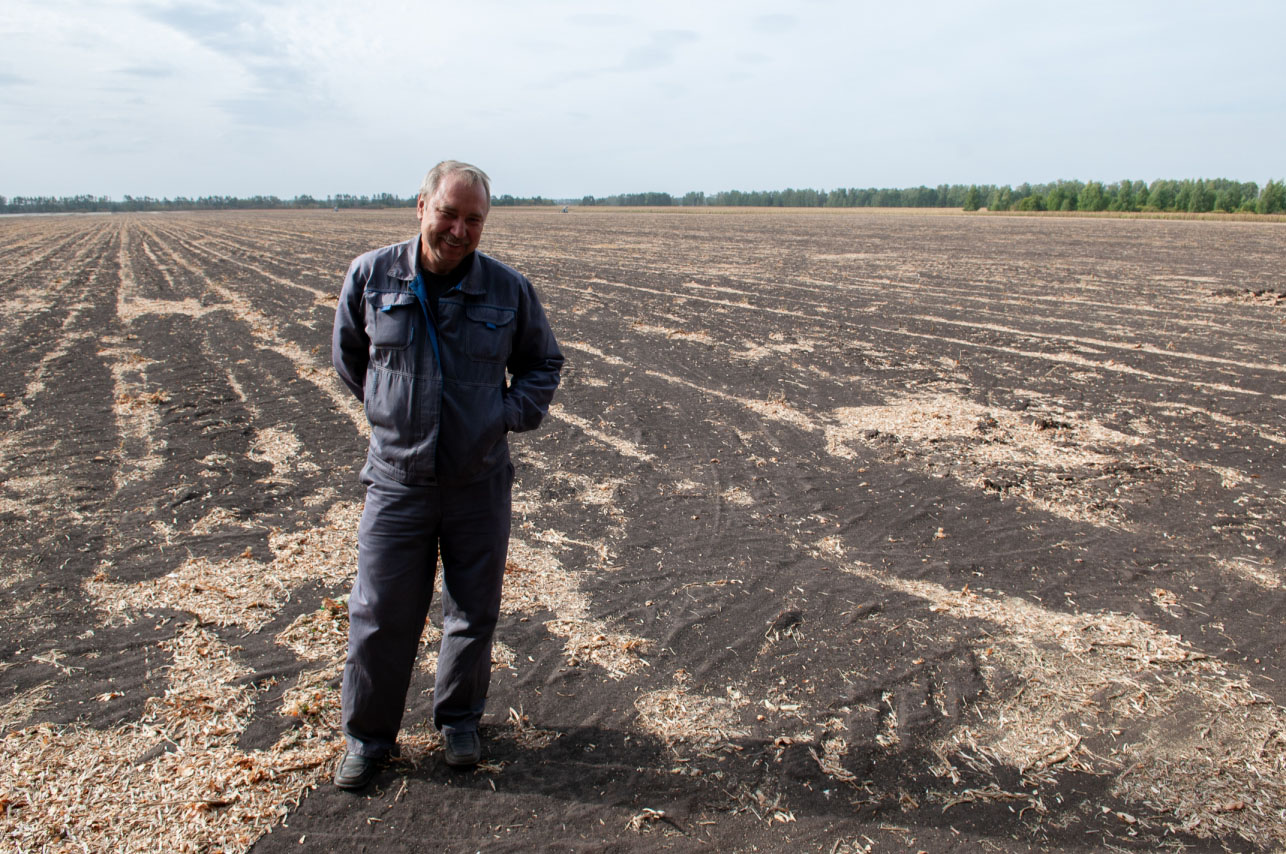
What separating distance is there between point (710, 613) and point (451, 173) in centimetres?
278

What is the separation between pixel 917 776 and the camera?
317cm

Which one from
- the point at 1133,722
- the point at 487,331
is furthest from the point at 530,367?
the point at 1133,722

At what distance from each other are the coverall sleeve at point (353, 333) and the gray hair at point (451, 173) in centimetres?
40

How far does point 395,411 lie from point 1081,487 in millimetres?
5694

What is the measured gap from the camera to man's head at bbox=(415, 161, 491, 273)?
2.73 m

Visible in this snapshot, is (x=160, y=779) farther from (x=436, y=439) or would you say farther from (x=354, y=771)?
(x=436, y=439)

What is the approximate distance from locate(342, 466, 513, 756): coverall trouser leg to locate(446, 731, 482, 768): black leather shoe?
0.12 ft

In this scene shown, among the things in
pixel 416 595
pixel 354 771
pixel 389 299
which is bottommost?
pixel 354 771

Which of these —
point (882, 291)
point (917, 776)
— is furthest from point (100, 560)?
point (882, 291)

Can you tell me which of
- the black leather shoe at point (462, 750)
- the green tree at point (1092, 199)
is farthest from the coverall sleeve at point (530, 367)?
the green tree at point (1092, 199)

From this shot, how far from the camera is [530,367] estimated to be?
319 cm

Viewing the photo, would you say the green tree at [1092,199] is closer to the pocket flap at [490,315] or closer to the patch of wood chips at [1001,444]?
the patch of wood chips at [1001,444]

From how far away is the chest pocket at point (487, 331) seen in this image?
288cm

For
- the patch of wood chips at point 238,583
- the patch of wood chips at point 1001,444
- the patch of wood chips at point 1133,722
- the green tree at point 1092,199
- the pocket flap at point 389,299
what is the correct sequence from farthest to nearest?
the green tree at point 1092,199 → the patch of wood chips at point 1001,444 → the patch of wood chips at point 238,583 → the patch of wood chips at point 1133,722 → the pocket flap at point 389,299
